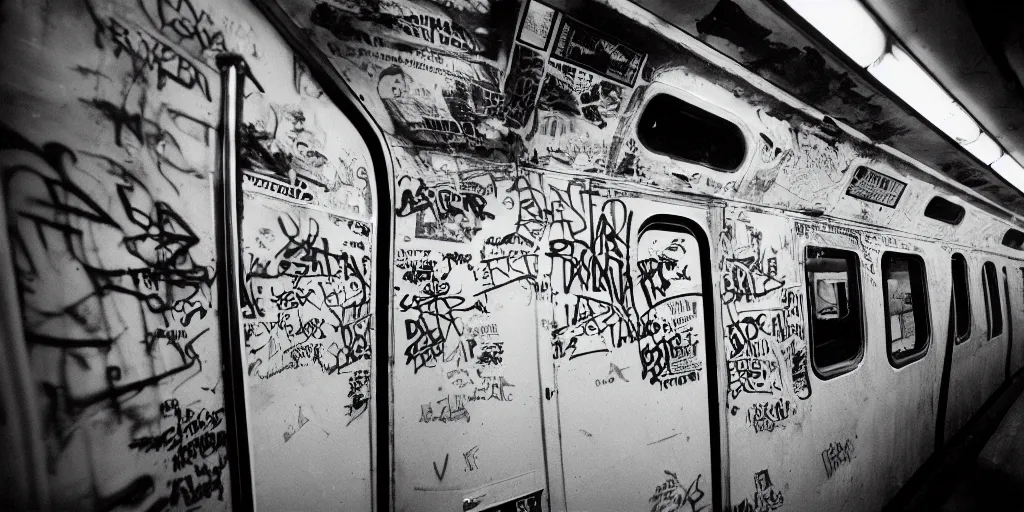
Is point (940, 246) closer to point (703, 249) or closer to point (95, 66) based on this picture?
point (703, 249)

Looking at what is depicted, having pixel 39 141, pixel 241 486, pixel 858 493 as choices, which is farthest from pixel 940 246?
pixel 39 141

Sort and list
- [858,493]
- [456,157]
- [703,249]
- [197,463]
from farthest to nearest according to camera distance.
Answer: [858,493] < [703,249] < [456,157] < [197,463]

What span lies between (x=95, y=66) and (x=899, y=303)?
6196mm

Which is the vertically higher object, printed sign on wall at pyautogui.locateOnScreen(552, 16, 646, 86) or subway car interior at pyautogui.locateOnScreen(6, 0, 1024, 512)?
printed sign on wall at pyautogui.locateOnScreen(552, 16, 646, 86)

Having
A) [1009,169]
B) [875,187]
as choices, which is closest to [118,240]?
[875,187]

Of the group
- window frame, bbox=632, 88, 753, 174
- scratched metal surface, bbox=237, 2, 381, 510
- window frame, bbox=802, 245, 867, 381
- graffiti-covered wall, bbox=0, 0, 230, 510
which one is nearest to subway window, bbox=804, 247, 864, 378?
window frame, bbox=802, 245, 867, 381

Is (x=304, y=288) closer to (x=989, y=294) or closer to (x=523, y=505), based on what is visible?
(x=523, y=505)

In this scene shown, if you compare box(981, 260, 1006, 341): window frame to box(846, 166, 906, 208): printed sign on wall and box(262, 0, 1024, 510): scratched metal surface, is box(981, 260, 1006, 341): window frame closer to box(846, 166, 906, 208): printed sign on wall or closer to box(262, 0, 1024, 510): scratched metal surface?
box(846, 166, 906, 208): printed sign on wall

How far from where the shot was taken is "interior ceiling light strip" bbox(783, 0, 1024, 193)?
5.75 ft

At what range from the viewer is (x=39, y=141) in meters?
0.84

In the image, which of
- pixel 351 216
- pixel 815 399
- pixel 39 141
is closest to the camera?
pixel 39 141

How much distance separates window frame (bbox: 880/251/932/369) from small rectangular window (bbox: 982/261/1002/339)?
2966 mm

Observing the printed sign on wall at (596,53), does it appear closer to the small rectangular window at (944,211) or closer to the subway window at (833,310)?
the subway window at (833,310)

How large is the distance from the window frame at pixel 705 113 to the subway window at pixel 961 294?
211 inches
